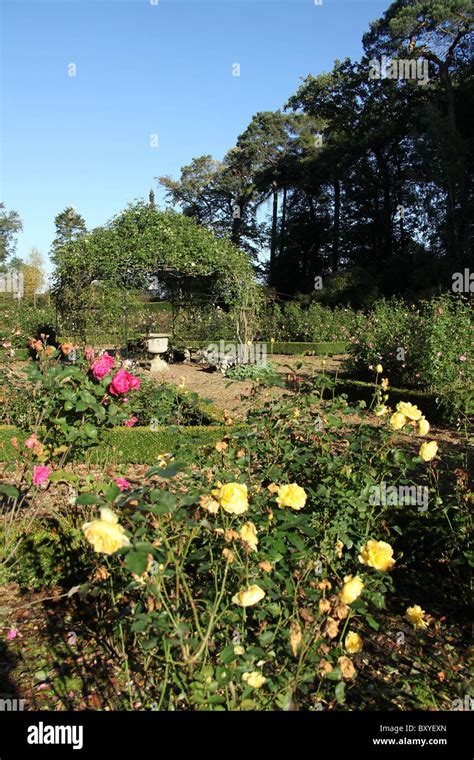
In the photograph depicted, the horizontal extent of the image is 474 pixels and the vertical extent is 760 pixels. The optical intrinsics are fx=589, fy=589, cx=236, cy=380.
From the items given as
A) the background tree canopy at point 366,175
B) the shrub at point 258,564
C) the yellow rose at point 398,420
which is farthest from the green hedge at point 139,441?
the background tree canopy at point 366,175

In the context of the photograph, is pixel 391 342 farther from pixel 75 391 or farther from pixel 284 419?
pixel 75 391

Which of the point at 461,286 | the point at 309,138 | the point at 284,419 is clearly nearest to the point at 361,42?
the point at 309,138

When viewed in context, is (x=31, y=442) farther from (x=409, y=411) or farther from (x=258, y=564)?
(x=409, y=411)

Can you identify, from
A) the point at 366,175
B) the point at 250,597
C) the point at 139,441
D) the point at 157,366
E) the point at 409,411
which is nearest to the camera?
the point at 250,597

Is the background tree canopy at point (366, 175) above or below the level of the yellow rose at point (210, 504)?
above

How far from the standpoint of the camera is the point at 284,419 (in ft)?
10.2

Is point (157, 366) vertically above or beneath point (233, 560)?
above

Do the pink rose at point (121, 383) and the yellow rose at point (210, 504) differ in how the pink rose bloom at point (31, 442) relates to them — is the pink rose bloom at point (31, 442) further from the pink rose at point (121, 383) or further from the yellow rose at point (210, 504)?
the yellow rose at point (210, 504)

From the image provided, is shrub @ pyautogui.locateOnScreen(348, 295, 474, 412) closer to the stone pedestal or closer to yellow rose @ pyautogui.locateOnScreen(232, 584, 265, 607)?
the stone pedestal

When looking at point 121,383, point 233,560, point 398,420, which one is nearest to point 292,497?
point 233,560

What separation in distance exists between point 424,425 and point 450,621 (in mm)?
1126

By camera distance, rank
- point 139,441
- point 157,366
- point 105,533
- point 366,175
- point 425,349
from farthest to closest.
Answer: point 366,175 → point 157,366 → point 425,349 → point 139,441 → point 105,533

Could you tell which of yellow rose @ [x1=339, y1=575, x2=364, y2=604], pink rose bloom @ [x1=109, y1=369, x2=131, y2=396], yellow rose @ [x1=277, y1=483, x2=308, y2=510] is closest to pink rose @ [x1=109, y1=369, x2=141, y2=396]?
pink rose bloom @ [x1=109, y1=369, x2=131, y2=396]
